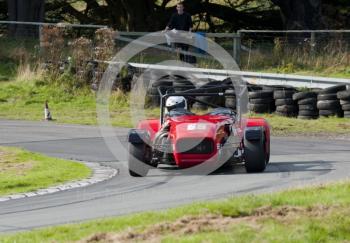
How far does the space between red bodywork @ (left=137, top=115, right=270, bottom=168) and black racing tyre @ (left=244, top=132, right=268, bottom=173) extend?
Answer: 31cm

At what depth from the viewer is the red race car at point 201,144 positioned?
14.9 meters

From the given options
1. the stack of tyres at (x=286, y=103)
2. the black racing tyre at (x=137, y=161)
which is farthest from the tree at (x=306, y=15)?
the black racing tyre at (x=137, y=161)

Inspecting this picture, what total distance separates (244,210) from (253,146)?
512cm

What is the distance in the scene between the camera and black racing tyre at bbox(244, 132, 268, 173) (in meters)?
14.8

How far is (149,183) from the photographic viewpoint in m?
14.1

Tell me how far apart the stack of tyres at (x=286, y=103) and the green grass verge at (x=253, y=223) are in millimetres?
12481

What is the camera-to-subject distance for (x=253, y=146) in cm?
1482

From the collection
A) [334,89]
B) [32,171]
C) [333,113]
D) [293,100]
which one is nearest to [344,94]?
[334,89]

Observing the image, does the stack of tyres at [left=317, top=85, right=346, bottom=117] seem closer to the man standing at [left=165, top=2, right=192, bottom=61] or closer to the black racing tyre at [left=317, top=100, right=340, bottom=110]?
the black racing tyre at [left=317, top=100, right=340, bottom=110]

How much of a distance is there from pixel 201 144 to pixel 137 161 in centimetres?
103

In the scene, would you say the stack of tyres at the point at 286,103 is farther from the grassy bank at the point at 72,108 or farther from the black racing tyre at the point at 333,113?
the black racing tyre at the point at 333,113

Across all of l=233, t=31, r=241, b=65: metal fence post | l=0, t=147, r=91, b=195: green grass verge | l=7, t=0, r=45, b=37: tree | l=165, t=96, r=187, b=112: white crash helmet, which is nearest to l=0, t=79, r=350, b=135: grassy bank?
l=233, t=31, r=241, b=65: metal fence post

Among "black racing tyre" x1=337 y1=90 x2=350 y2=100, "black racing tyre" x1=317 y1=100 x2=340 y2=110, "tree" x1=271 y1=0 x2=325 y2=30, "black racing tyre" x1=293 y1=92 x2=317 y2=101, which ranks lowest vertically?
"black racing tyre" x1=317 y1=100 x2=340 y2=110

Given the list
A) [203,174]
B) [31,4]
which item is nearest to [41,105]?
[31,4]
